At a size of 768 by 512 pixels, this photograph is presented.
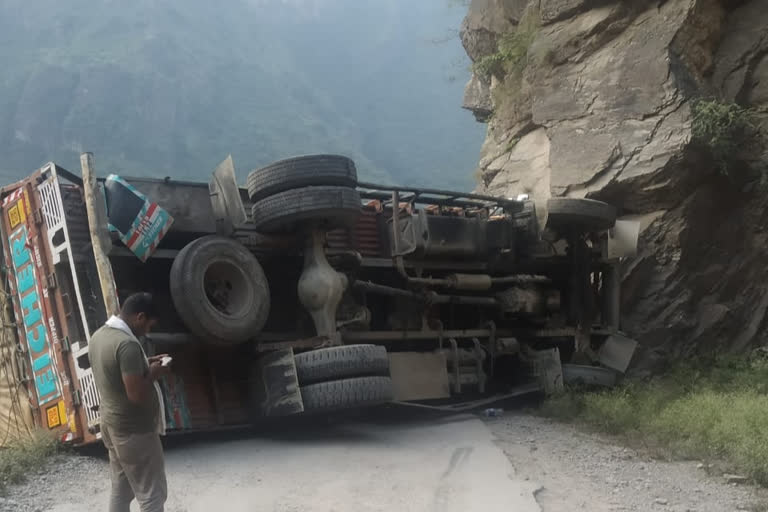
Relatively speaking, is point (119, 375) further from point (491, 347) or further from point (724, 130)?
point (724, 130)

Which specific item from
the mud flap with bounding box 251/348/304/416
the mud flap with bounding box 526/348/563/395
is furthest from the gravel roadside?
the mud flap with bounding box 251/348/304/416

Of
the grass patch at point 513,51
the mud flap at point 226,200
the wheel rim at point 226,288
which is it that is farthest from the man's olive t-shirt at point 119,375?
the grass patch at point 513,51

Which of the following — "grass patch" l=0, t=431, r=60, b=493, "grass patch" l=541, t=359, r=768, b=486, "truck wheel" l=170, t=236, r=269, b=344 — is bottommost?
"grass patch" l=541, t=359, r=768, b=486

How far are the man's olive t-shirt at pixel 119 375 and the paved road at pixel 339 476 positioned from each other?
3.31 feet

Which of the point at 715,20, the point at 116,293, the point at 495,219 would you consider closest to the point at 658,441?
the point at 495,219

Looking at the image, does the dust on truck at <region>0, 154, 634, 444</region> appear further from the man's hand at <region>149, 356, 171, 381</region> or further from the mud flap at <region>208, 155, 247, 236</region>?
the man's hand at <region>149, 356, 171, 381</region>

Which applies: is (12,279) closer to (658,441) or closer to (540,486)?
(540,486)

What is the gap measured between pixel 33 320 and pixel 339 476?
2.95m

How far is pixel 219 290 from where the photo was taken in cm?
671

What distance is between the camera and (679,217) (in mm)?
10969

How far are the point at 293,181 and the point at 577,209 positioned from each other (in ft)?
12.7

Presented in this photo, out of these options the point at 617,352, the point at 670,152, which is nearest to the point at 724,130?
the point at 670,152

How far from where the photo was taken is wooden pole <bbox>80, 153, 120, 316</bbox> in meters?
5.89

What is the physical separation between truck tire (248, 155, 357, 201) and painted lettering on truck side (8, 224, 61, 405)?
2002mm
